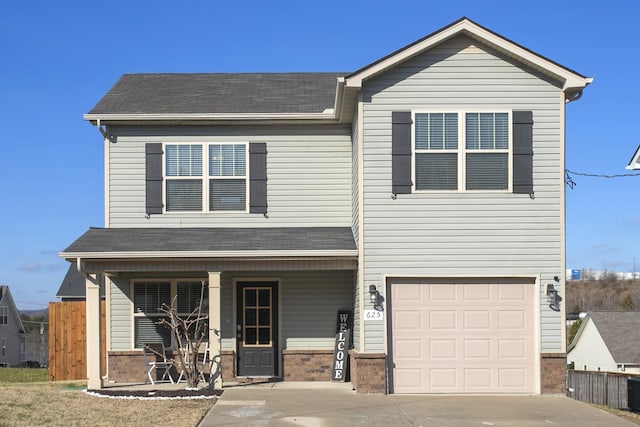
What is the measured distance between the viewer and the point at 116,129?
54.5ft

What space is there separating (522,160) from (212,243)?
5756mm

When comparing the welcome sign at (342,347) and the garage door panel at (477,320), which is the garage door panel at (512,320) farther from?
the welcome sign at (342,347)

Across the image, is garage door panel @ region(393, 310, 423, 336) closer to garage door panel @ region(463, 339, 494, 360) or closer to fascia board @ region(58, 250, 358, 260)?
garage door panel @ region(463, 339, 494, 360)

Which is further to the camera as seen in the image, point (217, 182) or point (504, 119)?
point (217, 182)

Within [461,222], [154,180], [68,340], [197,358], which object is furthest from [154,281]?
[461,222]

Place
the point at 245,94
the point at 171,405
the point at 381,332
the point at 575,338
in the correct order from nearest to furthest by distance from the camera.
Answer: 1. the point at 171,405
2. the point at 381,332
3. the point at 245,94
4. the point at 575,338

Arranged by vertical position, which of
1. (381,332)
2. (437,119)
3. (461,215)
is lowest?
(381,332)

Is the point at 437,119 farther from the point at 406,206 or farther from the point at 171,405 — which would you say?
the point at 171,405

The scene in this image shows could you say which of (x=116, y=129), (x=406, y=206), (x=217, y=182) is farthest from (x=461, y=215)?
(x=116, y=129)

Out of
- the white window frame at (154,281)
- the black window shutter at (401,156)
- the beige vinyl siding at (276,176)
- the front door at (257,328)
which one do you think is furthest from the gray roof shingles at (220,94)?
the front door at (257,328)

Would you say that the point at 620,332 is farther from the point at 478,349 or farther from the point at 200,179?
the point at 200,179

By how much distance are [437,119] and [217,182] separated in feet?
15.4

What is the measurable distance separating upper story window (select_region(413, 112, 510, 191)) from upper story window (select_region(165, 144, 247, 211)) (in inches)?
156

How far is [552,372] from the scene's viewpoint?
14148 mm
